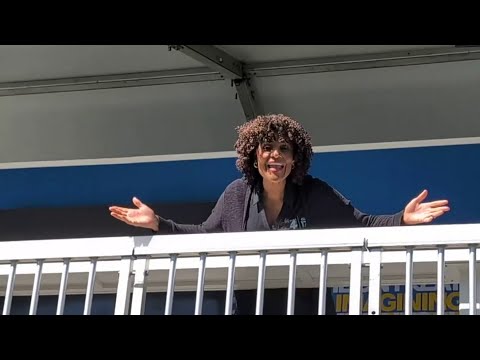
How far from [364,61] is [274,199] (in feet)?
6.43

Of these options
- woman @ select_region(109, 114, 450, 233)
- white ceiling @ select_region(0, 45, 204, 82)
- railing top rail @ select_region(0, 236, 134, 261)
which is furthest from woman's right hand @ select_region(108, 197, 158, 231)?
white ceiling @ select_region(0, 45, 204, 82)

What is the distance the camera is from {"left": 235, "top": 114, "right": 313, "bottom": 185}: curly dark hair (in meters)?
4.36

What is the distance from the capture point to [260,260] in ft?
12.4

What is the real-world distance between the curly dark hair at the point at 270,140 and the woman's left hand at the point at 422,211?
572mm

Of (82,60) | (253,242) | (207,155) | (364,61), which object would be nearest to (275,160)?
(253,242)

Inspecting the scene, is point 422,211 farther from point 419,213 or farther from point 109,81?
point 109,81

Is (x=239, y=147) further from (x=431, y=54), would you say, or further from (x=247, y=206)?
(x=431, y=54)

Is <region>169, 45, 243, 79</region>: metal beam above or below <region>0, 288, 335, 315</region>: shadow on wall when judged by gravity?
above

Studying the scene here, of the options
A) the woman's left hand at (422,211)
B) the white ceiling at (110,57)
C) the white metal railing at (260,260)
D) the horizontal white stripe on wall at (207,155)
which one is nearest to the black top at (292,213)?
the woman's left hand at (422,211)

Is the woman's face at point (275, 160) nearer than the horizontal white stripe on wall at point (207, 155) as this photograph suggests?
Yes

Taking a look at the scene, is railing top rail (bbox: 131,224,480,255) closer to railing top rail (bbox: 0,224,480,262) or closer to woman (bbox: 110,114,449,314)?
railing top rail (bbox: 0,224,480,262)

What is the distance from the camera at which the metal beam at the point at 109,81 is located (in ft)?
20.5

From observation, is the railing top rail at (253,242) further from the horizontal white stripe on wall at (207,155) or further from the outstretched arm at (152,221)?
the horizontal white stripe on wall at (207,155)

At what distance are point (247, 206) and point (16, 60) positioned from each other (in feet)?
9.58
